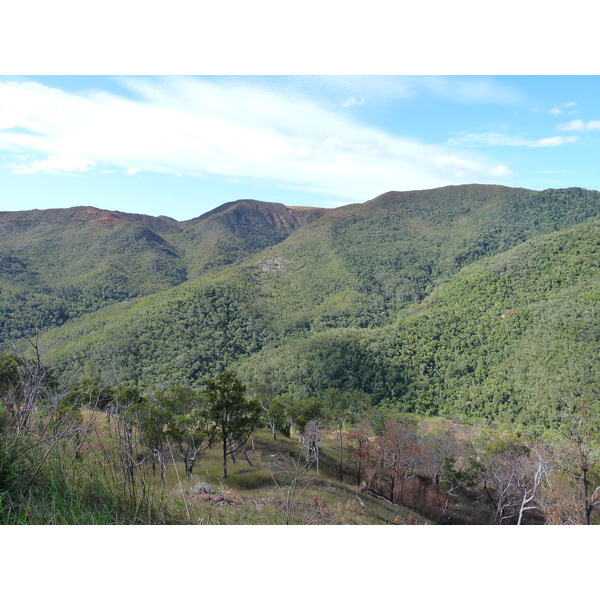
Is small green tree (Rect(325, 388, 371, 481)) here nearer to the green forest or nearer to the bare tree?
the green forest

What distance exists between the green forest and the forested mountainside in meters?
0.28

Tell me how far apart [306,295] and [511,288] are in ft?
85.3

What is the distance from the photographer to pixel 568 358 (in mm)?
28656

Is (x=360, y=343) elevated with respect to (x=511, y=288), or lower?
lower

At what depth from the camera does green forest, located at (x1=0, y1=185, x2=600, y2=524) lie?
91.1 inches

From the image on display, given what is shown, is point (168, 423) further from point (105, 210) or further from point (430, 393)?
point (105, 210)

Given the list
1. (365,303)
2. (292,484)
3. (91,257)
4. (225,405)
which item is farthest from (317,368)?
(91,257)

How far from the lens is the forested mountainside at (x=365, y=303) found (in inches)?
1278

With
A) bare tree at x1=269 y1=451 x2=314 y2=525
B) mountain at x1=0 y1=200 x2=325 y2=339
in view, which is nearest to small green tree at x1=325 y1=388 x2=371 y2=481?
bare tree at x1=269 y1=451 x2=314 y2=525

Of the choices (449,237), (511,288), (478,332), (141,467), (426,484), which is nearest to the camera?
(141,467)

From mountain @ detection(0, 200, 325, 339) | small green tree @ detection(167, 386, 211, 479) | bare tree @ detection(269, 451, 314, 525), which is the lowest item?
small green tree @ detection(167, 386, 211, 479)

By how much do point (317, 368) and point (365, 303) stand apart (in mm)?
22046
